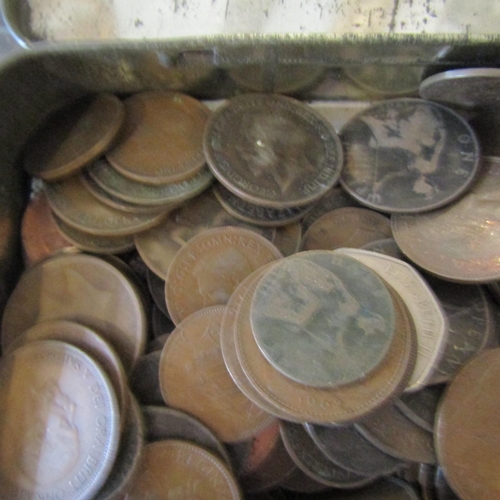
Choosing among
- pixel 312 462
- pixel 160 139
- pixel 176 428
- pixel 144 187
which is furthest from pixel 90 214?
pixel 312 462

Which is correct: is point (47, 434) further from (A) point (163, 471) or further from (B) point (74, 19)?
(B) point (74, 19)

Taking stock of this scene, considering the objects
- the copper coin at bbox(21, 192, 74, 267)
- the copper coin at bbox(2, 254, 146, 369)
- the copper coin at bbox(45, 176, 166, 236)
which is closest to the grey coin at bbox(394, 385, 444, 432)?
the copper coin at bbox(2, 254, 146, 369)

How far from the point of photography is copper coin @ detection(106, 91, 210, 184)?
4.42 ft

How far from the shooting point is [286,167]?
138 cm

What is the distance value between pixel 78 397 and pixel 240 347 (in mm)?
429

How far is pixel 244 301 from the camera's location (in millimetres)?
1167

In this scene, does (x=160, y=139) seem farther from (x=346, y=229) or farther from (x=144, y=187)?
(x=346, y=229)

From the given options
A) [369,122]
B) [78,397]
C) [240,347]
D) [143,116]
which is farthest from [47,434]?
[369,122]

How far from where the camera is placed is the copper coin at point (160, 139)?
135 centimetres

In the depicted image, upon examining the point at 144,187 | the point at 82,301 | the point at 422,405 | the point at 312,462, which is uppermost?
the point at 144,187

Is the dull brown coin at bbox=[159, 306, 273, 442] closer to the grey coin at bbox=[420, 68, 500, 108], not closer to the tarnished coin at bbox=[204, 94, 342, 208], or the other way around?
the tarnished coin at bbox=[204, 94, 342, 208]

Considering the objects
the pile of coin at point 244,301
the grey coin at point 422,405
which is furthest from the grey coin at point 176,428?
the grey coin at point 422,405

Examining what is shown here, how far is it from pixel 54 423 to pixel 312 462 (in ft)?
2.16

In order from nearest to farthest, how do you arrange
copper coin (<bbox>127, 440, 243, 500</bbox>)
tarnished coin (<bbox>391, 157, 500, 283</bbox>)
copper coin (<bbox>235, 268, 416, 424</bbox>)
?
copper coin (<bbox>235, 268, 416, 424</bbox>), copper coin (<bbox>127, 440, 243, 500</bbox>), tarnished coin (<bbox>391, 157, 500, 283</bbox>)
